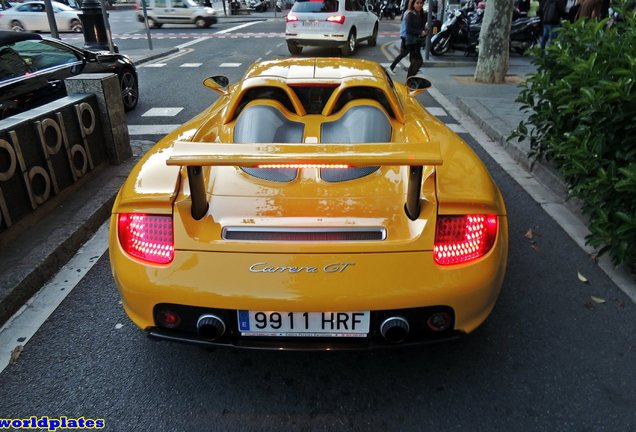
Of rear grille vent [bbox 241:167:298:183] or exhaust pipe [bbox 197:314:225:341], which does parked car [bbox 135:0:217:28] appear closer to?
rear grille vent [bbox 241:167:298:183]

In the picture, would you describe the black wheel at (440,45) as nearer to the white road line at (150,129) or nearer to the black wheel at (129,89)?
the black wheel at (129,89)

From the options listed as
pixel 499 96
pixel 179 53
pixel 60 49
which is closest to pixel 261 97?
pixel 60 49

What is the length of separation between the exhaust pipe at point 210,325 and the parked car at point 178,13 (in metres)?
25.1

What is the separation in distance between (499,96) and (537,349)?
23.5ft

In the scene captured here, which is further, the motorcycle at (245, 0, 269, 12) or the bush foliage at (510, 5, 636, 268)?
the motorcycle at (245, 0, 269, 12)

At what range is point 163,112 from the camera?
792 centimetres

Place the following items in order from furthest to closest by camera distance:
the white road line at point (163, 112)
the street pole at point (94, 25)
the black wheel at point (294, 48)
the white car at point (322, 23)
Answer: the black wheel at point (294, 48), the white car at point (322, 23), the street pole at point (94, 25), the white road line at point (163, 112)

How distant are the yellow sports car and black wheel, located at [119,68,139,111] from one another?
19.9 ft

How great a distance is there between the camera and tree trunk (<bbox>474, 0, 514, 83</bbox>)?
9.52m

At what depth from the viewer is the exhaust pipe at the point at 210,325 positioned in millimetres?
1897

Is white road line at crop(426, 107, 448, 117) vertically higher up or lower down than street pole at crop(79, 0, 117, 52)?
lower down

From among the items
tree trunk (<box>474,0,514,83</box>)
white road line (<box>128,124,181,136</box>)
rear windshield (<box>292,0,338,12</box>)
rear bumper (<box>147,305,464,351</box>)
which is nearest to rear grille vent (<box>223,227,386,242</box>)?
rear bumper (<box>147,305,464,351</box>)

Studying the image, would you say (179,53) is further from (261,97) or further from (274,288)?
(274,288)

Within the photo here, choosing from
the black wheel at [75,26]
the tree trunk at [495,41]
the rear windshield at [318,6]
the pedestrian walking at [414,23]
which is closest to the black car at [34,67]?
the pedestrian walking at [414,23]
